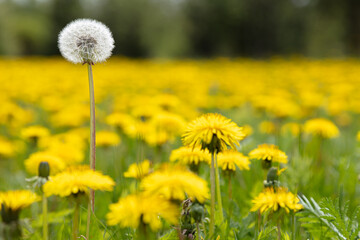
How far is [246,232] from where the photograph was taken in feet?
3.58

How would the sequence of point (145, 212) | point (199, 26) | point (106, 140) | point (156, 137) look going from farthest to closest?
point (199, 26), point (106, 140), point (156, 137), point (145, 212)

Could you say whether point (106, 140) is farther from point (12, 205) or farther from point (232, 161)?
point (12, 205)

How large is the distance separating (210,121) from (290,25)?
21.0m

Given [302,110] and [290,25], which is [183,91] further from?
[290,25]

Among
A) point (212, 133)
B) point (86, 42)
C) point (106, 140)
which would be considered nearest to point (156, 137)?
point (106, 140)

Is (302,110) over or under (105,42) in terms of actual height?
under

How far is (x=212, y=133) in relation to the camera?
84 cm

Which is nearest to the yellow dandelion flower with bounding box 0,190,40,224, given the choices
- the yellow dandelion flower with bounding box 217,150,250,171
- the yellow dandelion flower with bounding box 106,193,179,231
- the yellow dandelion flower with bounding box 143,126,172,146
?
the yellow dandelion flower with bounding box 106,193,179,231

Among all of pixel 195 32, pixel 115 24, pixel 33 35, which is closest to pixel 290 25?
Answer: pixel 195 32

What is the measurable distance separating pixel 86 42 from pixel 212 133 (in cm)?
42

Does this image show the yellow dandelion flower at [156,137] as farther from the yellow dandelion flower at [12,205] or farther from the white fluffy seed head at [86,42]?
the yellow dandelion flower at [12,205]

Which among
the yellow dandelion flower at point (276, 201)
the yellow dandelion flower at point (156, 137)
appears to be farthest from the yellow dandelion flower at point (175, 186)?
the yellow dandelion flower at point (156, 137)

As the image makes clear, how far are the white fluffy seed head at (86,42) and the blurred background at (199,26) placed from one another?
16.6 meters

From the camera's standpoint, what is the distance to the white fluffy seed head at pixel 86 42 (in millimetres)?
975
